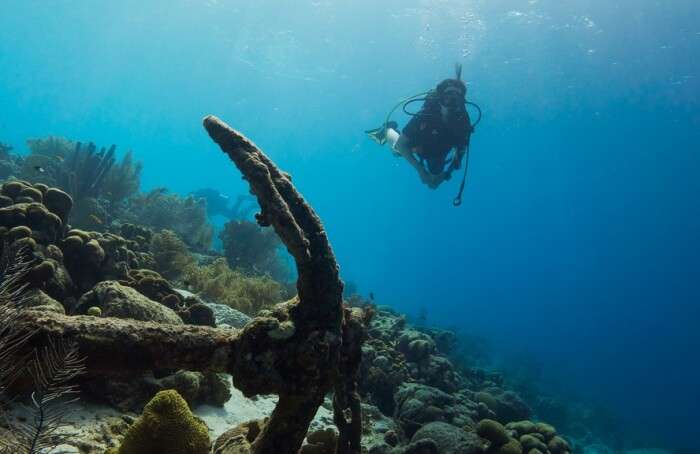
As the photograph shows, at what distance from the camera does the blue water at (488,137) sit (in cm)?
4138

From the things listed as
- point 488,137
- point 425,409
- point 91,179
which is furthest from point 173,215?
point 488,137

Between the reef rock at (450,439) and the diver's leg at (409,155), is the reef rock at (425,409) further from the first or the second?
the diver's leg at (409,155)

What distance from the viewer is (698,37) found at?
1389 inches

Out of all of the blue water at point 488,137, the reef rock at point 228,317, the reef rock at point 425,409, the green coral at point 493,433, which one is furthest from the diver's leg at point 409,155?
the blue water at point 488,137

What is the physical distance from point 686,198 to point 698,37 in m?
61.6

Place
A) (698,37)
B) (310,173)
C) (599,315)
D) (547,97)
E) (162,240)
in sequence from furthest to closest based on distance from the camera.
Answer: (310,173)
(599,315)
(547,97)
(698,37)
(162,240)

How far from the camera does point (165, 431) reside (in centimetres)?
277

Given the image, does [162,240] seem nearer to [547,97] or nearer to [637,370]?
[547,97]

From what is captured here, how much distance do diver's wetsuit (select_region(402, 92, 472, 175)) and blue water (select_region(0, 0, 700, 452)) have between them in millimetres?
28483

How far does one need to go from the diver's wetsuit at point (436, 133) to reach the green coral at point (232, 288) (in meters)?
6.40

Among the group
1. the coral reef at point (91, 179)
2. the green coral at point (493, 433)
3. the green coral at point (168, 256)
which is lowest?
the green coral at point (493, 433)

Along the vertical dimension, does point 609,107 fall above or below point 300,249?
above

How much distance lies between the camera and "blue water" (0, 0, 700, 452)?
41.4 metres

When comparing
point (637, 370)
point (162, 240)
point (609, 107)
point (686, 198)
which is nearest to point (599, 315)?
point (637, 370)
